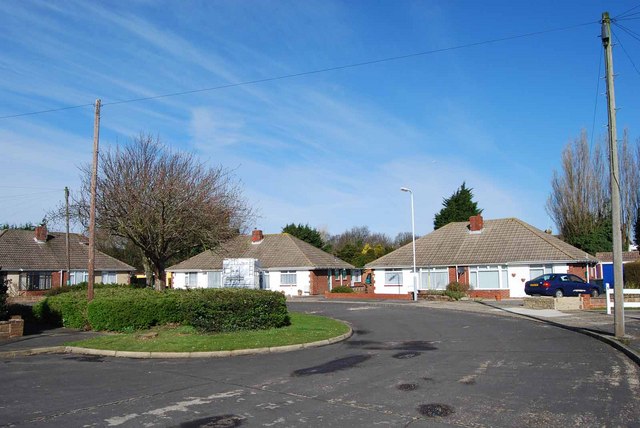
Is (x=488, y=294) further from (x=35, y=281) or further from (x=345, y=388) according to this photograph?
(x=35, y=281)

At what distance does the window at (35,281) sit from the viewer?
46469 mm

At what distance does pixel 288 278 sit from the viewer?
49.9 meters

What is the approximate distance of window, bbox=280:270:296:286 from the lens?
49.6 metres

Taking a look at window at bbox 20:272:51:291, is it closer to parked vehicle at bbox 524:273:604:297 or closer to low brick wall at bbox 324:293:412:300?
low brick wall at bbox 324:293:412:300

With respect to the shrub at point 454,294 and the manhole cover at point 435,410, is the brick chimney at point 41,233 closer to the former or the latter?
the shrub at point 454,294

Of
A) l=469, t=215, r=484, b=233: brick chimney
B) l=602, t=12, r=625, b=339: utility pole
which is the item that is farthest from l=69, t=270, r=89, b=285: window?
l=602, t=12, r=625, b=339: utility pole

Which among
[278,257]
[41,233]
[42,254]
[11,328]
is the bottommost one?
[11,328]

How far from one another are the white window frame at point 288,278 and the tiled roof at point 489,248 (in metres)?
7.61

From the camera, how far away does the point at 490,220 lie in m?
46.5

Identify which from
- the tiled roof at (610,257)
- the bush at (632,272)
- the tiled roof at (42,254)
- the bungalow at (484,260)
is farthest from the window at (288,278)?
the tiled roof at (610,257)

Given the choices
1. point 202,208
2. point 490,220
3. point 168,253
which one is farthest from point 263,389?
point 490,220

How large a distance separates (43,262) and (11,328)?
3551cm

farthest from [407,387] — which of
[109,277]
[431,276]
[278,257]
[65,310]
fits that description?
[109,277]

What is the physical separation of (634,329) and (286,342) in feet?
36.7
